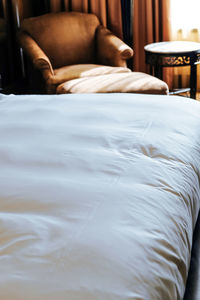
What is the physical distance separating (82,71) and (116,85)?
0.51m

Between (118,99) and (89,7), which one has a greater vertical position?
(89,7)

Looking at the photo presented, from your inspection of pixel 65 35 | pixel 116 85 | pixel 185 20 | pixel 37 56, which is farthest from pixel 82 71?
pixel 185 20

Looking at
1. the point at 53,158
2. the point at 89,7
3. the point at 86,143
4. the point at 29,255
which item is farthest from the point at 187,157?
the point at 89,7

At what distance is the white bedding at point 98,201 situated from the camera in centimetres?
87

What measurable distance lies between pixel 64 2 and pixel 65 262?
385 centimetres

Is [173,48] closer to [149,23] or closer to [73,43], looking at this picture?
[149,23]

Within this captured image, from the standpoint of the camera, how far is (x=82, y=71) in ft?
11.8

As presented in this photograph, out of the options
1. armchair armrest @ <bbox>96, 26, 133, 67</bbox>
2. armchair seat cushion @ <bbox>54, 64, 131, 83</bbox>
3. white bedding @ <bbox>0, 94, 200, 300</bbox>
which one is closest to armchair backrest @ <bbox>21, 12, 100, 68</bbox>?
armchair armrest @ <bbox>96, 26, 133, 67</bbox>

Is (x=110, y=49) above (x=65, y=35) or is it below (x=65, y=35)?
below

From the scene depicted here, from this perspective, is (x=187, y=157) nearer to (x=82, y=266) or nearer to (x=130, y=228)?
(x=130, y=228)

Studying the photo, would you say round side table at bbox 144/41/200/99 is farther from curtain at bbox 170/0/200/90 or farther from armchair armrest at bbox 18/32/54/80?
armchair armrest at bbox 18/32/54/80

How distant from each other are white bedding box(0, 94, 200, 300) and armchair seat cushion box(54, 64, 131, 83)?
1710 mm

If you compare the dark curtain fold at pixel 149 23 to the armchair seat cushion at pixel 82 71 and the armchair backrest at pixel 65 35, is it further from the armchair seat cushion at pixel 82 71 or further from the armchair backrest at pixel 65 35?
the armchair seat cushion at pixel 82 71

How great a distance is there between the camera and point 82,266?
2.89 feet
